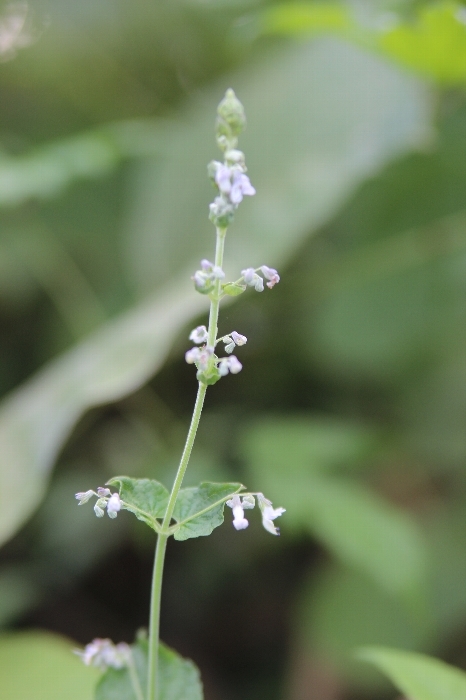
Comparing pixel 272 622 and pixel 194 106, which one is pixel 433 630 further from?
pixel 194 106

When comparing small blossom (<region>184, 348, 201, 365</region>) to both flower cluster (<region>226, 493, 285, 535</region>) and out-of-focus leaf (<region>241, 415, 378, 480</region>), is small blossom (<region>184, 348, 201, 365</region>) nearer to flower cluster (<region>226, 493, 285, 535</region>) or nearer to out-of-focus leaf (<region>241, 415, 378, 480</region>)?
flower cluster (<region>226, 493, 285, 535</region>)

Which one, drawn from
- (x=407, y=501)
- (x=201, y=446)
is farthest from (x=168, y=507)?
(x=407, y=501)

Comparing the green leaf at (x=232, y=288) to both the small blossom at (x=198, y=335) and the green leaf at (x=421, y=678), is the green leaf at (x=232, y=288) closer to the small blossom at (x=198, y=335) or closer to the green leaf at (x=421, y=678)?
the small blossom at (x=198, y=335)

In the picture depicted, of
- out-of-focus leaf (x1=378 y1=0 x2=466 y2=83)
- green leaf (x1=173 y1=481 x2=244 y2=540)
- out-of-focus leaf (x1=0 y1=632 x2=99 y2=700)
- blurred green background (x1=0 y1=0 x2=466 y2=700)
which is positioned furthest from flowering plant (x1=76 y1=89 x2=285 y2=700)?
out-of-focus leaf (x1=378 y1=0 x2=466 y2=83)

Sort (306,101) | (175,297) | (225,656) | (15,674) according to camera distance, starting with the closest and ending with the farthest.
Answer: (15,674), (175,297), (225,656), (306,101)

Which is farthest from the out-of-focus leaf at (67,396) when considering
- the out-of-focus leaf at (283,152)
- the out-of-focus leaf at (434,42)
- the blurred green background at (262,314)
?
the out-of-focus leaf at (434,42)
